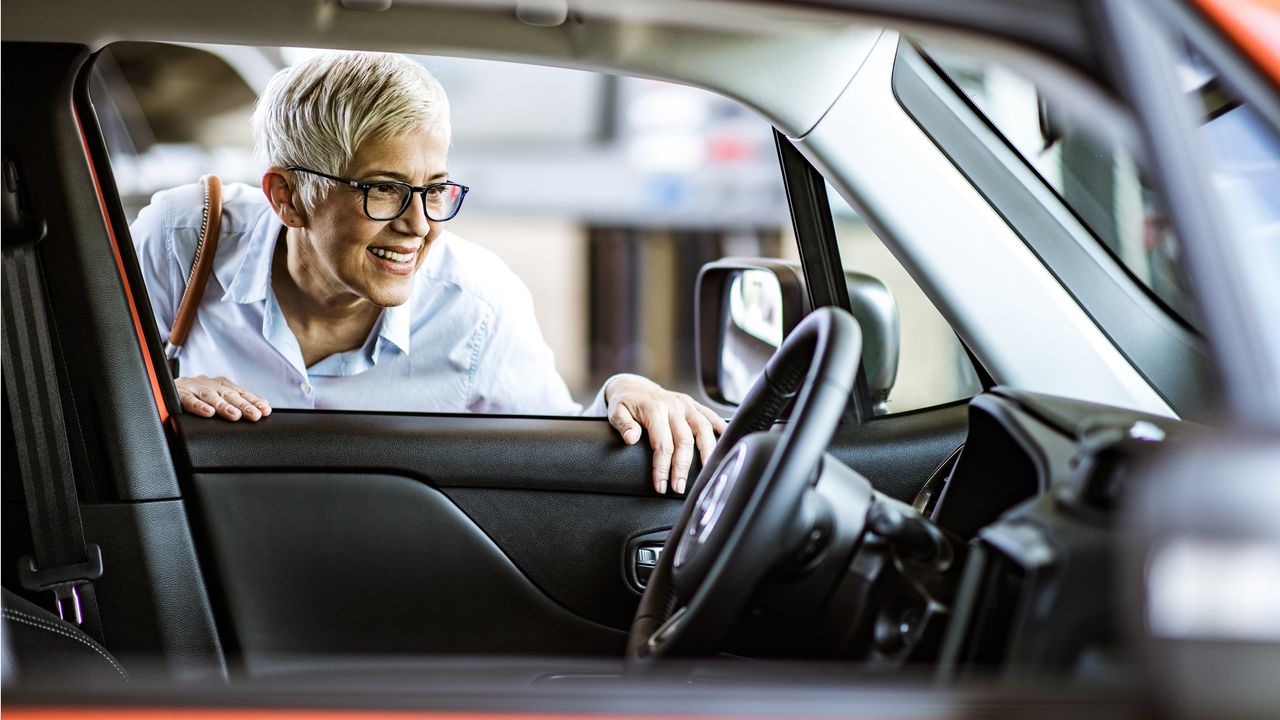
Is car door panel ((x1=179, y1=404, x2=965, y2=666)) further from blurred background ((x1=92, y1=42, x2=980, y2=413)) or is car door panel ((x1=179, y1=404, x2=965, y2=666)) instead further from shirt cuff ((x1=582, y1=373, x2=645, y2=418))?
blurred background ((x1=92, y1=42, x2=980, y2=413))

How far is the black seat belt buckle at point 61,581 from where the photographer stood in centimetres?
162

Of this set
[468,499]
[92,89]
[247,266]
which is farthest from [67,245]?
[468,499]

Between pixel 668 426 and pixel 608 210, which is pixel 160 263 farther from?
pixel 608 210

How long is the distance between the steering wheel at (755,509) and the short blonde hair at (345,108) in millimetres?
945

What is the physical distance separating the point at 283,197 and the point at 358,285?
8.4 inches

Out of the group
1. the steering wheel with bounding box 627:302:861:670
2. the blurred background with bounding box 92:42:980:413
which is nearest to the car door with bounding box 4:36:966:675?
the steering wheel with bounding box 627:302:861:670

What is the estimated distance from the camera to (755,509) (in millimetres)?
1100

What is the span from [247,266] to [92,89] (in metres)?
0.43

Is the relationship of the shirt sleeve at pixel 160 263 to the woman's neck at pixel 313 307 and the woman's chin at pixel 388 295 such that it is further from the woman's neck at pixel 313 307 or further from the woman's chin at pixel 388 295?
the woman's chin at pixel 388 295

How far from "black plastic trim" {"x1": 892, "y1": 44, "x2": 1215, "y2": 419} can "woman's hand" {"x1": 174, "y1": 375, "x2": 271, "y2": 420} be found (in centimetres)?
112

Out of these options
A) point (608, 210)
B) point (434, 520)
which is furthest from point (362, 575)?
point (608, 210)

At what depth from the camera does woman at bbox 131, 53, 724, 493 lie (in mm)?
1964

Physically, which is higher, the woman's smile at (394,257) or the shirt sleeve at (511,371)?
the woman's smile at (394,257)

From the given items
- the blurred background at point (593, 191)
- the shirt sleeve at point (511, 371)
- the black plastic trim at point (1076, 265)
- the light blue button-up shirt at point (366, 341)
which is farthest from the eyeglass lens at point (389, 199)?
the blurred background at point (593, 191)
